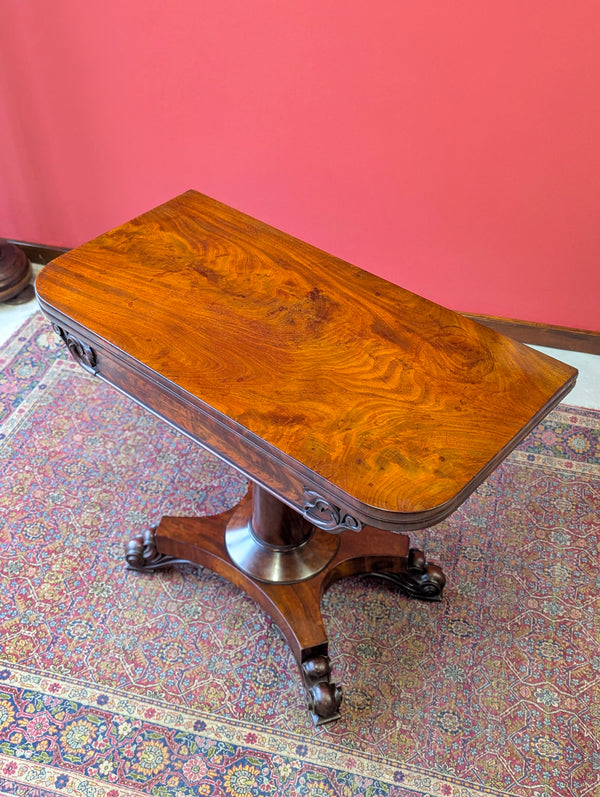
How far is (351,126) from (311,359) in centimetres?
145

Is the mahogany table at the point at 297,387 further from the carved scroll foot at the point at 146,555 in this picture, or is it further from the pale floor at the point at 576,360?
the pale floor at the point at 576,360

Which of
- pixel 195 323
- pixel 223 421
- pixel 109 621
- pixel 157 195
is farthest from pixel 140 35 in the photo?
pixel 109 621

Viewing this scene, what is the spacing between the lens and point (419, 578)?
2.43 m

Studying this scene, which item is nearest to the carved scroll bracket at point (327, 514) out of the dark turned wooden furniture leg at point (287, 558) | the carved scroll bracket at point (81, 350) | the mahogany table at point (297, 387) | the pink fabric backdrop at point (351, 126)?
the mahogany table at point (297, 387)

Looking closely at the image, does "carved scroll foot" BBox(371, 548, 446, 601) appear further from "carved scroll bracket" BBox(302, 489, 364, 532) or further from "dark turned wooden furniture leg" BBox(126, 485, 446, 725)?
"carved scroll bracket" BBox(302, 489, 364, 532)

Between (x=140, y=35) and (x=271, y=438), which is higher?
(x=140, y=35)

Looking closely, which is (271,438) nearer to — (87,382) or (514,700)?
(514,700)

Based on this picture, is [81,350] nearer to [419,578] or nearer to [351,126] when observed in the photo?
[419,578]

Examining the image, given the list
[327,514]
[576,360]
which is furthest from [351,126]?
[327,514]

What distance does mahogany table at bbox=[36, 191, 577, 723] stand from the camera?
1683mm

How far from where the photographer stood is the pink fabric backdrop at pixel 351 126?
2734mm

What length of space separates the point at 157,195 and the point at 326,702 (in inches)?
88.1

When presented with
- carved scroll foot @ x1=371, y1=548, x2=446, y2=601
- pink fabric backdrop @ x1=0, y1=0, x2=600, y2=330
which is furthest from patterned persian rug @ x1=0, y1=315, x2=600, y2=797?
pink fabric backdrop @ x1=0, y1=0, x2=600, y2=330

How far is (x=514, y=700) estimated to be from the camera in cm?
224
